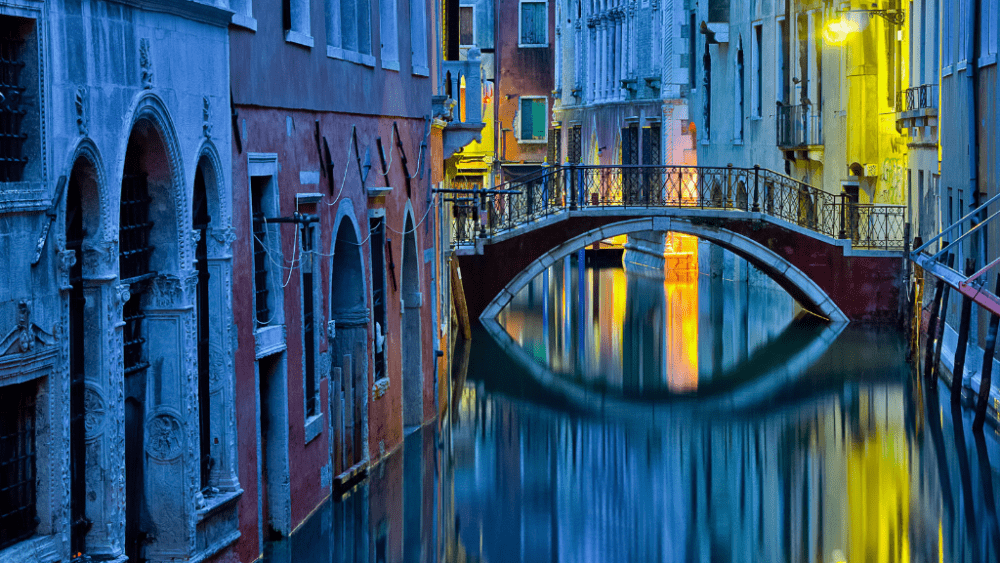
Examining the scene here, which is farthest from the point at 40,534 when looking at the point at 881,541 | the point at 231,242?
the point at 881,541

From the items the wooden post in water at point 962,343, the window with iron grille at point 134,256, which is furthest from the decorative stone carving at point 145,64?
the wooden post in water at point 962,343

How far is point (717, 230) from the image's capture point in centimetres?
2783

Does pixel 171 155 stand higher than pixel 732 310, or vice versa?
pixel 171 155

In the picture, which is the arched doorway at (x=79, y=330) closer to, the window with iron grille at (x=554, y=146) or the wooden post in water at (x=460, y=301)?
the wooden post in water at (x=460, y=301)

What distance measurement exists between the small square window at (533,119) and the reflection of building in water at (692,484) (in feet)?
109

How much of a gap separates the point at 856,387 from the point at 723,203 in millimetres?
7462

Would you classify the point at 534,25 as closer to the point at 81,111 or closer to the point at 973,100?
the point at 973,100

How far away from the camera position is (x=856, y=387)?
21.2 metres

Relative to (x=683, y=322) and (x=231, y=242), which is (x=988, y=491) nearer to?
(x=231, y=242)

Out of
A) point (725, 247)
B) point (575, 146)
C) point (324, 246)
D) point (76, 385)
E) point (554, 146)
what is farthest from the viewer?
point (554, 146)

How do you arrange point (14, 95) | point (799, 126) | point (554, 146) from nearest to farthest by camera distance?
point (14, 95) < point (799, 126) < point (554, 146)

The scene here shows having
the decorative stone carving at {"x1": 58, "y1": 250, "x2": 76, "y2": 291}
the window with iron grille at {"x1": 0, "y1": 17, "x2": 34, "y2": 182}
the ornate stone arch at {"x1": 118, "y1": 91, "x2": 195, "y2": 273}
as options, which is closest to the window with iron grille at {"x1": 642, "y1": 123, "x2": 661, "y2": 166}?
the ornate stone arch at {"x1": 118, "y1": 91, "x2": 195, "y2": 273}

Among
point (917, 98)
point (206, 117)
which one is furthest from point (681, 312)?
point (206, 117)

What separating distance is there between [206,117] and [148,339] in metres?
1.53
